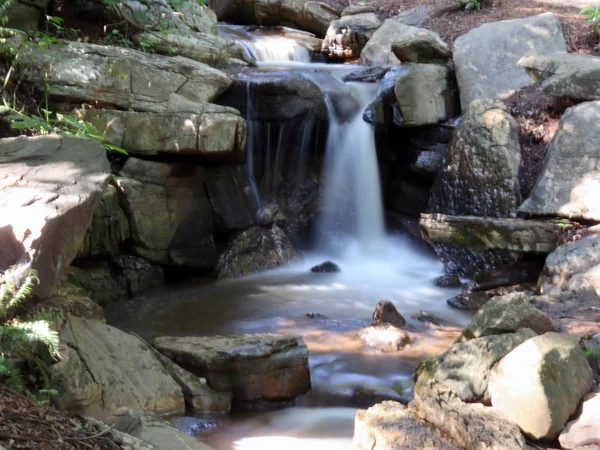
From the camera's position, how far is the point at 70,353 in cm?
375

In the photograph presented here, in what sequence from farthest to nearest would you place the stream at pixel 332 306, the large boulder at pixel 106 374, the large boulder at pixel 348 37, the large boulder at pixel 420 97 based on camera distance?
the large boulder at pixel 348 37 < the large boulder at pixel 420 97 < the stream at pixel 332 306 < the large boulder at pixel 106 374

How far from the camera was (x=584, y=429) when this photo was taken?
3.10 m

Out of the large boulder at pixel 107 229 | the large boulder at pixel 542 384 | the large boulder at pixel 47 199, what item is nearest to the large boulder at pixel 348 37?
the large boulder at pixel 107 229

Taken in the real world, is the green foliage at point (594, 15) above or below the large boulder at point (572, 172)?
above

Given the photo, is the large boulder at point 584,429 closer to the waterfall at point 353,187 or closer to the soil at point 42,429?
the soil at point 42,429

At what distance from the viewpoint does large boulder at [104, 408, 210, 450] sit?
9.92 ft

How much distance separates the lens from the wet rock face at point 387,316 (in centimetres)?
602

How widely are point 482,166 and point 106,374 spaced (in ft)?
18.2

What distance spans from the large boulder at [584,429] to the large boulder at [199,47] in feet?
25.1

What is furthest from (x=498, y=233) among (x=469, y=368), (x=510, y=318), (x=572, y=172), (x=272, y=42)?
(x=272, y=42)

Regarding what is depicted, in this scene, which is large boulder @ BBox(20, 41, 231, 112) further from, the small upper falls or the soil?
the soil

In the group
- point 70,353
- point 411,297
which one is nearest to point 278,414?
point 70,353

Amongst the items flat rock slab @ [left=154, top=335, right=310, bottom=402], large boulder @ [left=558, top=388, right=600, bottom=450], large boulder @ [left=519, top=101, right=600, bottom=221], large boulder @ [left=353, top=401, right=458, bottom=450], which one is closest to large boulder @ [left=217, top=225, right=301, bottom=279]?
large boulder @ [left=519, top=101, right=600, bottom=221]

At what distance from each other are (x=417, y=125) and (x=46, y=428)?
7.38m
